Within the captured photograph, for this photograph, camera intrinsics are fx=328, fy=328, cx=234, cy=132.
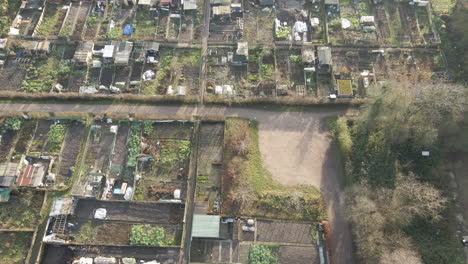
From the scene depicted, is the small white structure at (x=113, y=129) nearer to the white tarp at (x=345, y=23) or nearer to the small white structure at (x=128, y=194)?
the small white structure at (x=128, y=194)

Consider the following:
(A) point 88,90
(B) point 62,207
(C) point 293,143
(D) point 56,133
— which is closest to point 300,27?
(C) point 293,143

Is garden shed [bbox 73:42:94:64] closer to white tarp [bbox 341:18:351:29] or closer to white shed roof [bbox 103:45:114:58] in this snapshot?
white shed roof [bbox 103:45:114:58]

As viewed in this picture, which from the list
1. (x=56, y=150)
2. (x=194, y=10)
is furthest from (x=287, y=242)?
(x=194, y=10)

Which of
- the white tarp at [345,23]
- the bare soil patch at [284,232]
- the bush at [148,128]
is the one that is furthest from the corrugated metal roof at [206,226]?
the white tarp at [345,23]

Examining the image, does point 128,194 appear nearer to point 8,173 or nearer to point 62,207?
point 62,207

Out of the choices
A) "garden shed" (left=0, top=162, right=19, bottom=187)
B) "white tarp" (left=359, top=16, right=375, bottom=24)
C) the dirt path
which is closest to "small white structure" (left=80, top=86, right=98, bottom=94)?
the dirt path
